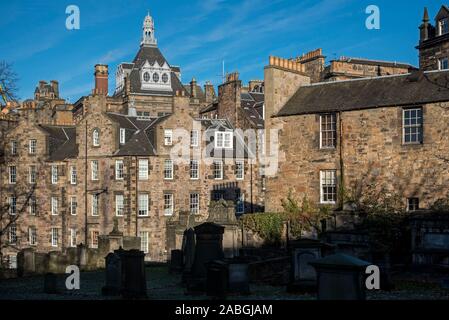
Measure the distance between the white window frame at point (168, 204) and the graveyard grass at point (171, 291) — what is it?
18.0 metres

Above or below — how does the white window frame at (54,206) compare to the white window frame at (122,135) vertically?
below

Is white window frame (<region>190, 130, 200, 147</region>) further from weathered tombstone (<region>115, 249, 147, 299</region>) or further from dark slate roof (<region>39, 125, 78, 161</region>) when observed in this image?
weathered tombstone (<region>115, 249, 147, 299</region>)

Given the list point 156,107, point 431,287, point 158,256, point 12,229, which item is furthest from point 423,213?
point 156,107

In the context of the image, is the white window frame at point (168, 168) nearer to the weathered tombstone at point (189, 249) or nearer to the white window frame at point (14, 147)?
the white window frame at point (14, 147)

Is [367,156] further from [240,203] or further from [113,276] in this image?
[240,203]

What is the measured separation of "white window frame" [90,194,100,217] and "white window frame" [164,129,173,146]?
21.3 ft

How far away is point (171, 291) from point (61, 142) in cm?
3336

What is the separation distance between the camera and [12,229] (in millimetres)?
51281

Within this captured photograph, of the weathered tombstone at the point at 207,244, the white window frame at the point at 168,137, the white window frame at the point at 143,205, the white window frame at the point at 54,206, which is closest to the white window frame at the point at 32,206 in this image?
the white window frame at the point at 54,206

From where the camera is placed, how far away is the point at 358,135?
2952 centimetres

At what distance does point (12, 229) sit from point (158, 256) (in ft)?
49.1

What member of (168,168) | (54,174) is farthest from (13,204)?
(168,168)

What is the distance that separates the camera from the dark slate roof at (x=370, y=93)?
28109 mm
